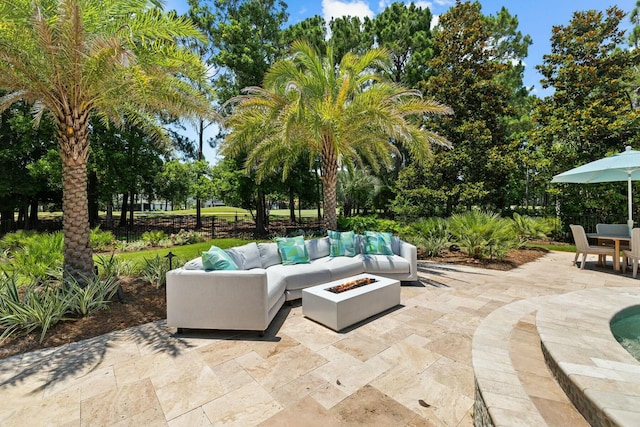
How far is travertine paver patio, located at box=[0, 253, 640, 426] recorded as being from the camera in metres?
2.32

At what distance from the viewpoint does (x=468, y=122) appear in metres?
13.1

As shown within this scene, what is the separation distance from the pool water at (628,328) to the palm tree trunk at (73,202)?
23.9 ft

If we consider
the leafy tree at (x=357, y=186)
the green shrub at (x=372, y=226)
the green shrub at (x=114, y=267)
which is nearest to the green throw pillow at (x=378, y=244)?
the green shrub at (x=372, y=226)

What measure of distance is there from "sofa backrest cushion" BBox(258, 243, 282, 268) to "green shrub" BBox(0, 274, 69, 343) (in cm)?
287

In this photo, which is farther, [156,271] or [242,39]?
[242,39]

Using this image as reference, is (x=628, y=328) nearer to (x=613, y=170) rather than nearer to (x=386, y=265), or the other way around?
(x=386, y=265)

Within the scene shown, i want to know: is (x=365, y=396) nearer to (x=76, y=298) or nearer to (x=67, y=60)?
(x=76, y=298)

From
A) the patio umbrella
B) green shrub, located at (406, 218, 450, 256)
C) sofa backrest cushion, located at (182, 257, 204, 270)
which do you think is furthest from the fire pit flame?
the patio umbrella

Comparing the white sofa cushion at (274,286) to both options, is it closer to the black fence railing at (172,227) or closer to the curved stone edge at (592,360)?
the curved stone edge at (592,360)

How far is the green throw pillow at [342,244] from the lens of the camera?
20.5 feet

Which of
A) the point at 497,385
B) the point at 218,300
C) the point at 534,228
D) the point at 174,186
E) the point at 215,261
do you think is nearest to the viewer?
the point at 497,385

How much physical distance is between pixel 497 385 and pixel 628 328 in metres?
2.53

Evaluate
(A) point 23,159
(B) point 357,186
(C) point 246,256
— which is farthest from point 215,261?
(A) point 23,159

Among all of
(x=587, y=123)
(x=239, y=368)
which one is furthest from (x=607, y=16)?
(x=239, y=368)
